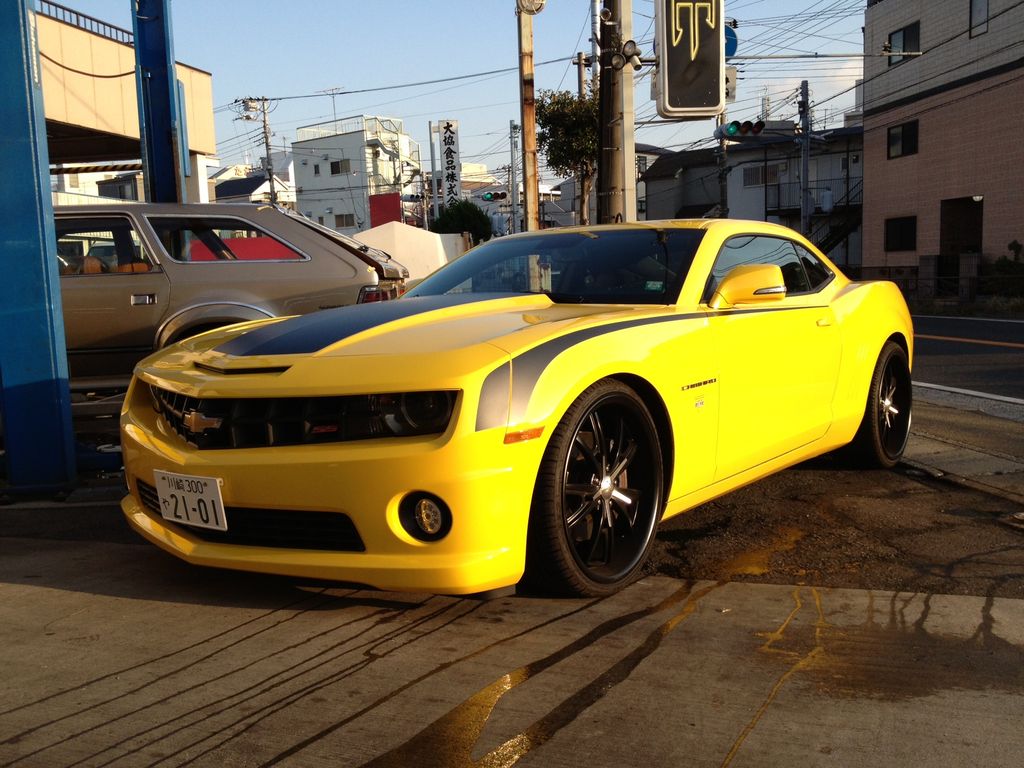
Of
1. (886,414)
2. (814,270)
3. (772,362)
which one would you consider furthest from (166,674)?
(886,414)

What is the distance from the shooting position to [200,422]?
10.6 feet

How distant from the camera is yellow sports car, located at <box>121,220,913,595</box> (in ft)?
9.70

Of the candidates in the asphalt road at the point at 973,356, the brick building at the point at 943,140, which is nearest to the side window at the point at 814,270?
the asphalt road at the point at 973,356

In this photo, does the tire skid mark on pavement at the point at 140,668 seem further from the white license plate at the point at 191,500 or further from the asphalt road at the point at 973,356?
the asphalt road at the point at 973,356

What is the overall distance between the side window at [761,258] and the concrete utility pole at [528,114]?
13.0 metres

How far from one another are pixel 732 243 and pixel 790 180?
4508 centimetres

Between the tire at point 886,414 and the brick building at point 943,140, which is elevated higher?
the brick building at point 943,140

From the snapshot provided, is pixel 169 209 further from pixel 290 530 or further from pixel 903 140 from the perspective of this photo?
pixel 903 140

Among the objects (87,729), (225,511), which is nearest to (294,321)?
(225,511)

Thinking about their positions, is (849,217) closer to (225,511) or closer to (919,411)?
(919,411)

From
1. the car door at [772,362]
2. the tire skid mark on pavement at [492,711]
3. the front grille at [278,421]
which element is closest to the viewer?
the tire skid mark on pavement at [492,711]

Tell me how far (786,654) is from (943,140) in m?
30.0

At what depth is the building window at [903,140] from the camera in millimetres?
30812

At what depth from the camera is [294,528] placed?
10.2 feet
